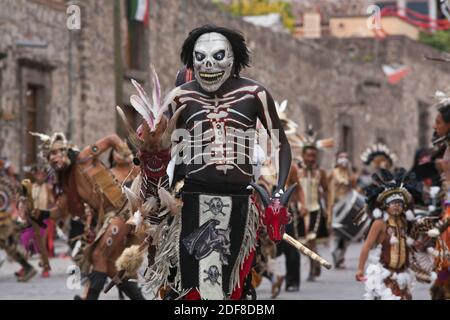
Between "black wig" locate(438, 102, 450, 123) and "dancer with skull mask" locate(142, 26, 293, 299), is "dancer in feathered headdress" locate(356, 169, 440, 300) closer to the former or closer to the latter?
"black wig" locate(438, 102, 450, 123)

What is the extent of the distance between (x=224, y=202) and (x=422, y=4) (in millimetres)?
67711

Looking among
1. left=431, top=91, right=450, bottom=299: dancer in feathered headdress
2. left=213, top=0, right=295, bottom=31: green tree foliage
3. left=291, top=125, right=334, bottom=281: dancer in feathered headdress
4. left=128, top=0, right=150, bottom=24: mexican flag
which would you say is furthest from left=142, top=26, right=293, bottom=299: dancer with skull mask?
left=213, top=0, right=295, bottom=31: green tree foliage

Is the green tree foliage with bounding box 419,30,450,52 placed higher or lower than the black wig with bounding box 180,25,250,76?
lower

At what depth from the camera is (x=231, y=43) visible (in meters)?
7.96

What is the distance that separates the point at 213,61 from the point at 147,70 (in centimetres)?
2119

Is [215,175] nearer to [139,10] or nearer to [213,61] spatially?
[213,61]

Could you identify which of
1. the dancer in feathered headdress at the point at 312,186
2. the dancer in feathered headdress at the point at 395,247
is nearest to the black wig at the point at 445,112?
the dancer in feathered headdress at the point at 395,247

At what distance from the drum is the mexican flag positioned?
8935 mm

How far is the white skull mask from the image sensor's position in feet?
25.6

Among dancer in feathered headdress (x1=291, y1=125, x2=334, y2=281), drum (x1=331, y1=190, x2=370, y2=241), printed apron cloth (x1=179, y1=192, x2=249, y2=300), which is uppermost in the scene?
printed apron cloth (x1=179, y1=192, x2=249, y2=300)

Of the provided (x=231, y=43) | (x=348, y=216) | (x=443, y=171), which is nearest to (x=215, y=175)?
(x=231, y=43)

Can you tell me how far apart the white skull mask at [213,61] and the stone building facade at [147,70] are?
1242cm

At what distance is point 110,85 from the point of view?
27422mm

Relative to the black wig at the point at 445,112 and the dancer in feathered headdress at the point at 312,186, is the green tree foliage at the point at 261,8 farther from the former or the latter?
the black wig at the point at 445,112
